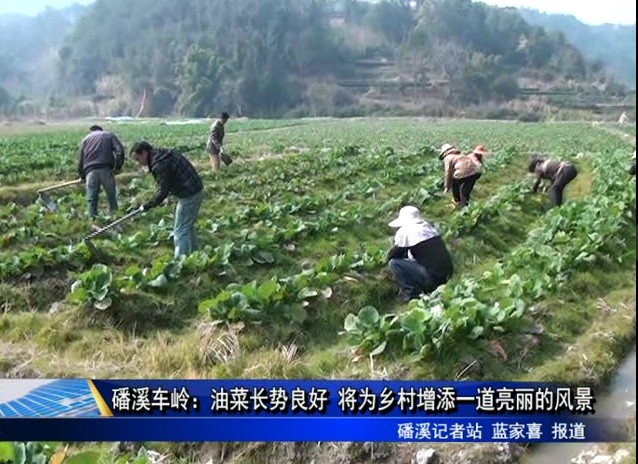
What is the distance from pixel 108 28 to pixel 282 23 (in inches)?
35.4

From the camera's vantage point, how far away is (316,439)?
309 centimetres

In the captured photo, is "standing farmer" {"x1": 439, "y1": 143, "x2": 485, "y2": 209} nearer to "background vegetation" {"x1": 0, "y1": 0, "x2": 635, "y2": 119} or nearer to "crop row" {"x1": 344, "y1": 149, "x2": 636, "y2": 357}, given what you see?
"background vegetation" {"x1": 0, "y1": 0, "x2": 635, "y2": 119}

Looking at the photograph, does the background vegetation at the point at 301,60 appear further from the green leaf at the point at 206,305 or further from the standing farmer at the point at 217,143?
the green leaf at the point at 206,305

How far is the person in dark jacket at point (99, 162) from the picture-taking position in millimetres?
3877

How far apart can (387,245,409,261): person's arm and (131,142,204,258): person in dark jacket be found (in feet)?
4.16

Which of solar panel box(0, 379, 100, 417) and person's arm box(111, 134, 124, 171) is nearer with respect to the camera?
solar panel box(0, 379, 100, 417)

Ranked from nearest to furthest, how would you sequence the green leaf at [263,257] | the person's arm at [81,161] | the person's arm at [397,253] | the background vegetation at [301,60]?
the background vegetation at [301,60] < the person's arm at [81,161] < the green leaf at [263,257] < the person's arm at [397,253]

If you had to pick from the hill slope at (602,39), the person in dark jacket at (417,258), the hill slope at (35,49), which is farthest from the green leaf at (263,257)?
the hill slope at (602,39)

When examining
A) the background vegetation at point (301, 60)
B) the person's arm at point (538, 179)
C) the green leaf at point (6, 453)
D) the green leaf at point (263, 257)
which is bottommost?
the green leaf at point (6, 453)

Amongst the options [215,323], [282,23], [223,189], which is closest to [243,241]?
[223,189]

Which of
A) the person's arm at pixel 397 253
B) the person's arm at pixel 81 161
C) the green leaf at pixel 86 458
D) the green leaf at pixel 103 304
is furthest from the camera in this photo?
the person's arm at pixel 397 253

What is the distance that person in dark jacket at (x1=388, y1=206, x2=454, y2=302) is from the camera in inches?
175

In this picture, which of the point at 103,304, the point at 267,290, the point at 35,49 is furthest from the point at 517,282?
the point at 35,49
